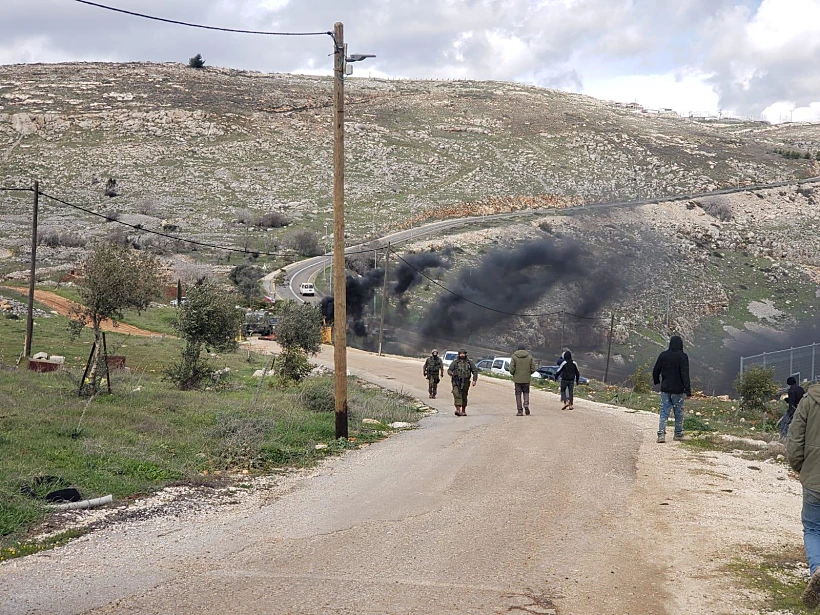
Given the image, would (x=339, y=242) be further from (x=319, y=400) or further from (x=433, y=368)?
(x=433, y=368)

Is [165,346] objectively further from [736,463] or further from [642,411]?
[736,463]

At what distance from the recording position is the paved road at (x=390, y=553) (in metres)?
5.75

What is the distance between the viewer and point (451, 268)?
202 feet

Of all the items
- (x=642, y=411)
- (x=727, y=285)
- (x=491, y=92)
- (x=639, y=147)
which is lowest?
(x=642, y=411)

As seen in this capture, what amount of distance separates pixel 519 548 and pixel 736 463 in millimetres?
6612

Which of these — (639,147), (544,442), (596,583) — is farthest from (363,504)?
Answer: (639,147)

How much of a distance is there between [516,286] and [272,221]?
2231cm

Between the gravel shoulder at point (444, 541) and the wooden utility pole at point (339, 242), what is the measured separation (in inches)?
73.3

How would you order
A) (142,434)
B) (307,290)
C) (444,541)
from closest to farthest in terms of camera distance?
(444,541) < (142,434) < (307,290)

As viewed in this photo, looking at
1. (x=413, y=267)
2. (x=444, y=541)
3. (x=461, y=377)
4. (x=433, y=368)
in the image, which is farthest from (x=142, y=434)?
(x=413, y=267)

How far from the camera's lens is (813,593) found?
5.68 meters

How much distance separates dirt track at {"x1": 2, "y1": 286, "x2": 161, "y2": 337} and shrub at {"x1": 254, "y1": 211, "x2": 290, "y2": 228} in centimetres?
2478

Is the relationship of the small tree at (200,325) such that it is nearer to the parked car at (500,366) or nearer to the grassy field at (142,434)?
the grassy field at (142,434)

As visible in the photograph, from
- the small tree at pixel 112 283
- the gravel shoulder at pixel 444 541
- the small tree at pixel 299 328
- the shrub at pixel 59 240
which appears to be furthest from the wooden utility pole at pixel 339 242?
the shrub at pixel 59 240
